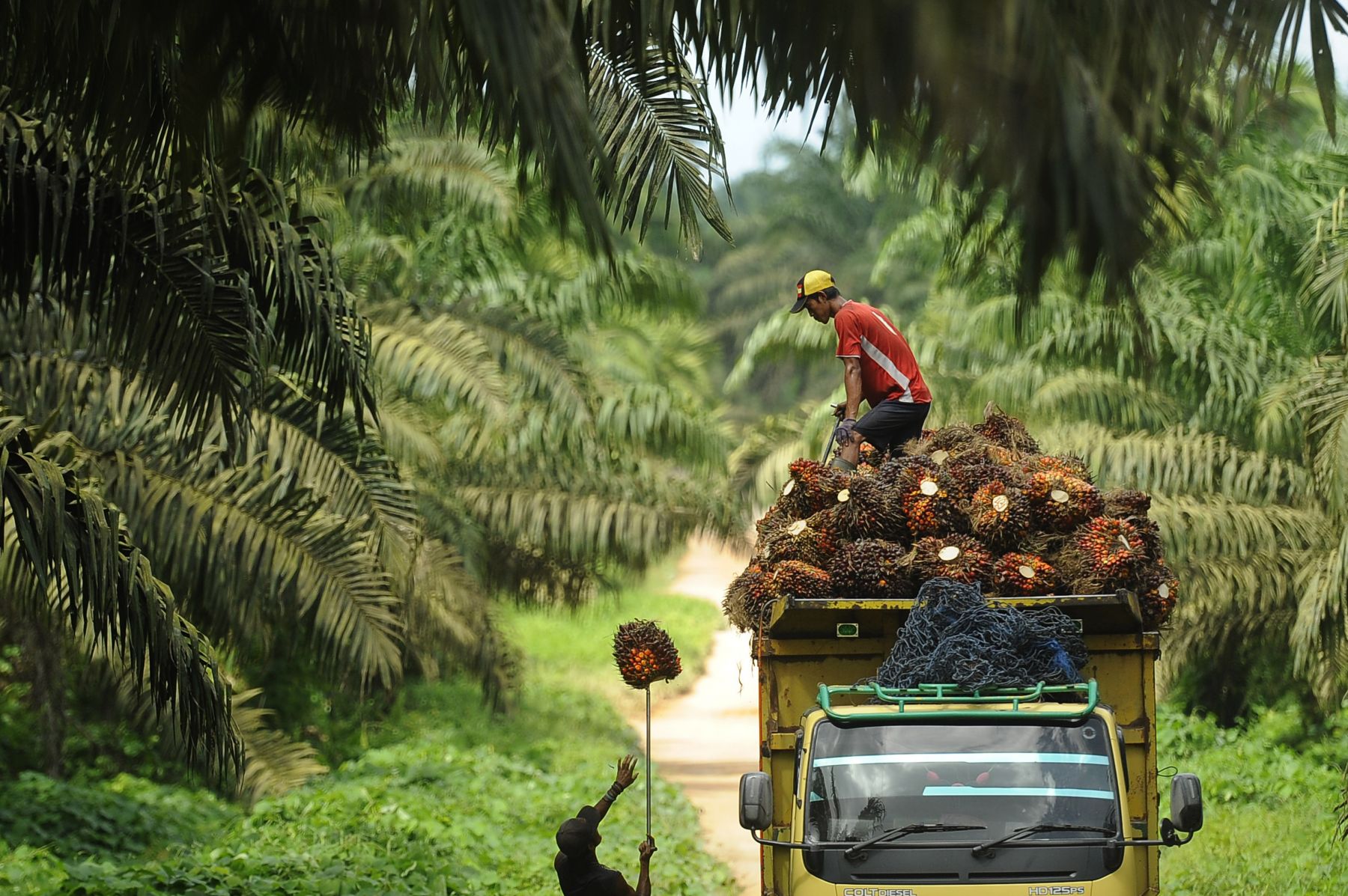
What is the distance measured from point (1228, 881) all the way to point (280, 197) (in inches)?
329

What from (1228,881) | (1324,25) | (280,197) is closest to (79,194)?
(280,197)

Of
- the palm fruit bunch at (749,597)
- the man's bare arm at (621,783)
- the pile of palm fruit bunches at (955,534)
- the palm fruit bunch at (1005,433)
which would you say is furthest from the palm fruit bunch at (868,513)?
the man's bare arm at (621,783)

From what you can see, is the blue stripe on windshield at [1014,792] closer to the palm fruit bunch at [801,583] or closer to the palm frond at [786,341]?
the palm fruit bunch at [801,583]

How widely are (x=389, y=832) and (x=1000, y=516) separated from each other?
646cm

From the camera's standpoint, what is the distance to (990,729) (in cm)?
710

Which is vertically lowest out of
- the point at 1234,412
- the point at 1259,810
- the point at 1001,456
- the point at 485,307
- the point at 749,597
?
the point at 1259,810

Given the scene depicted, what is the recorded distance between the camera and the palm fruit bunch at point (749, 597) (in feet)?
26.5

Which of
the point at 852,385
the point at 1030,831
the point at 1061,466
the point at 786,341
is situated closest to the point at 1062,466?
the point at 1061,466

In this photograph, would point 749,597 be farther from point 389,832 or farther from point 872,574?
point 389,832

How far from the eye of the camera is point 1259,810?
49.0 feet

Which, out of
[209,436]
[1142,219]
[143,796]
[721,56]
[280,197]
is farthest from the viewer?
[143,796]

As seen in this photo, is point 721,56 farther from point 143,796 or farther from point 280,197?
point 143,796

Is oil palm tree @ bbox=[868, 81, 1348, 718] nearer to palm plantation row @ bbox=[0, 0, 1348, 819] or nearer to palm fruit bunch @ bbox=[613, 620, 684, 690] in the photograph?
palm plantation row @ bbox=[0, 0, 1348, 819]

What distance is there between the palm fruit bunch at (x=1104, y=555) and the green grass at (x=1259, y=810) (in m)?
4.22
